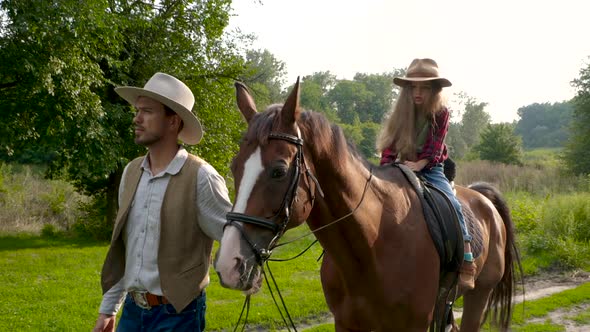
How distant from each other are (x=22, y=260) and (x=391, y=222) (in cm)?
1087

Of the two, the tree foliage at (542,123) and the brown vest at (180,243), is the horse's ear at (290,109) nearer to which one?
the brown vest at (180,243)

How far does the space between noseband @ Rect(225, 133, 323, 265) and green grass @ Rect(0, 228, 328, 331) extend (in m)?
4.36

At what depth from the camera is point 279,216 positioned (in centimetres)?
222

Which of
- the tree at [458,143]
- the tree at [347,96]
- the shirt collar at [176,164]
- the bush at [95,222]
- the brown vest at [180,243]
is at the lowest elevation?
the bush at [95,222]

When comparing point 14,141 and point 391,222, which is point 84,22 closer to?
point 14,141

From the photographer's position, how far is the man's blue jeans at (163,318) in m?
2.57

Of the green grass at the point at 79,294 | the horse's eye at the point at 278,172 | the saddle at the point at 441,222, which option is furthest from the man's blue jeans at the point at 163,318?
the green grass at the point at 79,294

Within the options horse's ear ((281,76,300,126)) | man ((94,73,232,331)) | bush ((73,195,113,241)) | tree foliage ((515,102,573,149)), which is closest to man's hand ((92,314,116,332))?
man ((94,73,232,331))

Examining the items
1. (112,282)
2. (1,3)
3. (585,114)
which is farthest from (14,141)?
(585,114)

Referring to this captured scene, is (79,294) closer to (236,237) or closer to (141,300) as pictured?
(141,300)

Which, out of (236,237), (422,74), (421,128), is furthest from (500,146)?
(236,237)

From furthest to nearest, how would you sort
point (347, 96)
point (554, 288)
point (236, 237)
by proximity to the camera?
point (347, 96)
point (554, 288)
point (236, 237)

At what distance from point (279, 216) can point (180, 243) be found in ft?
2.26

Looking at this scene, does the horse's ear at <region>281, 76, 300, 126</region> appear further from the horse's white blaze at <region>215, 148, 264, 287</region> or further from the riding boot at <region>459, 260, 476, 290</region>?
the riding boot at <region>459, 260, 476, 290</region>
